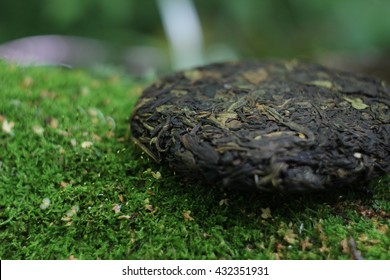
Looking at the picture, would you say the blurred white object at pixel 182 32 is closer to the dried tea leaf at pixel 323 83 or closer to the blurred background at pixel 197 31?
the blurred background at pixel 197 31

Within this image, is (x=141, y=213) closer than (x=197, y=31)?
Yes

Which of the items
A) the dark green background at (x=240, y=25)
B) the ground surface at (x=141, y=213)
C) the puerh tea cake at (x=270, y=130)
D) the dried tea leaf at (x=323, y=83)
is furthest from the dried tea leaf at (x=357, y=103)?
the dark green background at (x=240, y=25)

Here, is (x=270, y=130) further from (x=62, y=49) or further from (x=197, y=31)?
(x=62, y=49)

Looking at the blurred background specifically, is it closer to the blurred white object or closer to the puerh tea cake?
the blurred white object

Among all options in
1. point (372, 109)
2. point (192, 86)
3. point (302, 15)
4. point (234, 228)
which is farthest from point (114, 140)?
point (302, 15)

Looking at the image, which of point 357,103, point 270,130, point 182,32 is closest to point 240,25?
point 182,32

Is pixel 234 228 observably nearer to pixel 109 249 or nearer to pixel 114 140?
pixel 109 249
